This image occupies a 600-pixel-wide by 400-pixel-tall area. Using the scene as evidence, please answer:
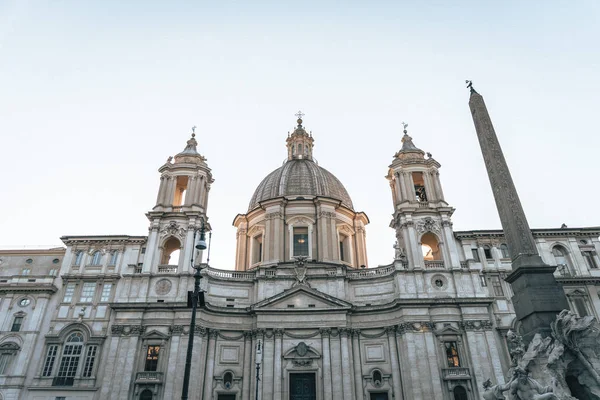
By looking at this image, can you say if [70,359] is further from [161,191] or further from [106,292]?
[161,191]

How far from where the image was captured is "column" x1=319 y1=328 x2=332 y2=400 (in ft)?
104

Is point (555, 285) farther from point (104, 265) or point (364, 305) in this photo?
point (104, 265)

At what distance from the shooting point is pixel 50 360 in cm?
3180

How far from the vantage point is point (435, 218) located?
38.6 metres

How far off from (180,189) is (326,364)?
22.5 m

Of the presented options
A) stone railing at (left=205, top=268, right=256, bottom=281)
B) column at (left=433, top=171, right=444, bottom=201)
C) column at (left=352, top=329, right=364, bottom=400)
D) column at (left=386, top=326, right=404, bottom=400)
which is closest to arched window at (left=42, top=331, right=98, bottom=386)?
stone railing at (left=205, top=268, right=256, bottom=281)

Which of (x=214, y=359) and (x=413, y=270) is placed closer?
(x=214, y=359)

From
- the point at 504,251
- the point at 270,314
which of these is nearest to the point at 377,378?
the point at 270,314

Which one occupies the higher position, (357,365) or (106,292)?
(106,292)

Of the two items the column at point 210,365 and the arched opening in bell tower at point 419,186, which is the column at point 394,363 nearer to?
the arched opening in bell tower at point 419,186

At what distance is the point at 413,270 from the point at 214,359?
710 inches

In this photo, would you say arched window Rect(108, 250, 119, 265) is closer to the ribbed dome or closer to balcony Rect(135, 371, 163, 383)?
balcony Rect(135, 371, 163, 383)

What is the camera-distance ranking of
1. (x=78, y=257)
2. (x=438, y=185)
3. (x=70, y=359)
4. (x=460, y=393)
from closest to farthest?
1. (x=460, y=393)
2. (x=70, y=359)
3. (x=78, y=257)
4. (x=438, y=185)

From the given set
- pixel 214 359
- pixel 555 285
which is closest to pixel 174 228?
pixel 214 359
